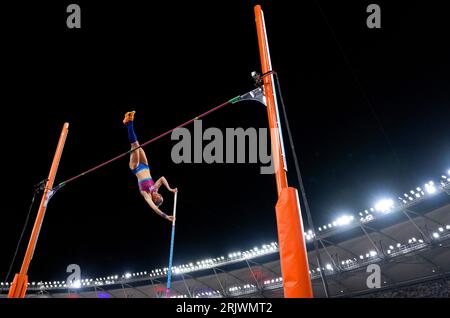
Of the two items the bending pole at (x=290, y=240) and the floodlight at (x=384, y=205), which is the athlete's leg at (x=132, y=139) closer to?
the bending pole at (x=290, y=240)

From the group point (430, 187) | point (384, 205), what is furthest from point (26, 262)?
point (430, 187)

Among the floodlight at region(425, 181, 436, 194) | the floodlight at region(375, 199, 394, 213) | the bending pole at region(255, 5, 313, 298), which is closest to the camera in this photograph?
the bending pole at region(255, 5, 313, 298)

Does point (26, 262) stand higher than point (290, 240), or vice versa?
point (26, 262)

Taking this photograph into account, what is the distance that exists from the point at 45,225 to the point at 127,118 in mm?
12356

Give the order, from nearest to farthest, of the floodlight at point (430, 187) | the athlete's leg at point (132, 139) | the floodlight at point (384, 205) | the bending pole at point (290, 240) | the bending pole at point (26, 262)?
the bending pole at point (290, 240) < the bending pole at point (26, 262) < the athlete's leg at point (132, 139) < the floodlight at point (430, 187) < the floodlight at point (384, 205)

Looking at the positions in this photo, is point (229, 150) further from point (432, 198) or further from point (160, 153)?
point (432, 198)

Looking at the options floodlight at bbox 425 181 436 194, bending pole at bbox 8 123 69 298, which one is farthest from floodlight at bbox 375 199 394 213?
bending pole at bbox 8 123 69 298

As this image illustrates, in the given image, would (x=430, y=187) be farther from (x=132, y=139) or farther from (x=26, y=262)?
(x=26, y=262)

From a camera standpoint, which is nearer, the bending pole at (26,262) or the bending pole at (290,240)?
the bending pole at (290,240)

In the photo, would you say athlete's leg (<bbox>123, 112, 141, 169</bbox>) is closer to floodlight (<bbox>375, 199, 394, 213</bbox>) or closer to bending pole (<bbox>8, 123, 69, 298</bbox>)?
bending pole (<bbox>8, 123, 69, 298</bbox>)

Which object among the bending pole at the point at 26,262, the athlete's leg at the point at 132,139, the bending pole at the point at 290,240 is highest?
the athlete's leg at the point at 132,139

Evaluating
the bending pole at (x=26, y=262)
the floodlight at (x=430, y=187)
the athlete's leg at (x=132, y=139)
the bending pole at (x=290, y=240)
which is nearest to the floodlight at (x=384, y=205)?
the floodlight at (x=430, y=187)
